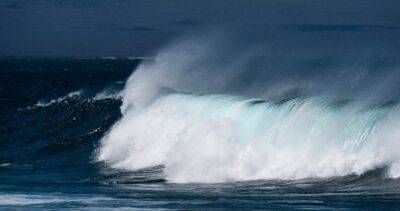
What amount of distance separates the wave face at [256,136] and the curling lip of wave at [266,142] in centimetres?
2

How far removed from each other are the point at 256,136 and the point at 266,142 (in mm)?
865

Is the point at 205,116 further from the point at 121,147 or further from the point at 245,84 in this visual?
the point at 245,84

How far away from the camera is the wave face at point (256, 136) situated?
20.3m

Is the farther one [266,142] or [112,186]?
[266,142]

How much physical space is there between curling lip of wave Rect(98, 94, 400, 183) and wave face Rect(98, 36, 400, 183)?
0.02 m

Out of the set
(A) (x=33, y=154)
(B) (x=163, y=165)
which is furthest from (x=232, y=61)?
(B) (x=163, y=165)

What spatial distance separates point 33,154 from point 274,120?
11.3m

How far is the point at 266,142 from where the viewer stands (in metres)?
23.3

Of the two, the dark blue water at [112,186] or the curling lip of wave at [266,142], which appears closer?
the dark blue water at [112,186]

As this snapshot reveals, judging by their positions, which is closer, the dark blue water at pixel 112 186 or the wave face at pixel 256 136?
the dark blue water at pixel 112 186

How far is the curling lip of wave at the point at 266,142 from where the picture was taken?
20.2m

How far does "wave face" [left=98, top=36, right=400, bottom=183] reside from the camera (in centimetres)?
2034

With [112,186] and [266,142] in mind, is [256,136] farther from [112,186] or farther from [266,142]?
[112,186]

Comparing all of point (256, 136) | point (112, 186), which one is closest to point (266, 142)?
point (256, 136)
